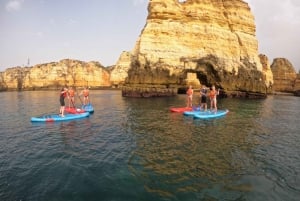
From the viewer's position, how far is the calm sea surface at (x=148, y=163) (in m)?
8.79

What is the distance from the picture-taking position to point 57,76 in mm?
104688

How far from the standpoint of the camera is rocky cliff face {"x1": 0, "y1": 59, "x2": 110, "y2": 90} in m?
105

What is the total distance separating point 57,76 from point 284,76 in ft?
286

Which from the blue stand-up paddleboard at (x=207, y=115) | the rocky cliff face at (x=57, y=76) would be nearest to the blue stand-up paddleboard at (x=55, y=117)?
the blue stand-up paddleboard at (x=207, y=115)

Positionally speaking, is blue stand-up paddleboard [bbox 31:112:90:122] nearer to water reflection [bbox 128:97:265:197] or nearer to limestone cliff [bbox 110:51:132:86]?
water reflection [bbox 128:97:265:197]

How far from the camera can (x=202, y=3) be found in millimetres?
49094

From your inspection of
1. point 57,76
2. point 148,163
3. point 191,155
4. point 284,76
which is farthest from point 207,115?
point 57,76

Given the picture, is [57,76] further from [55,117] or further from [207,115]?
[207,115]

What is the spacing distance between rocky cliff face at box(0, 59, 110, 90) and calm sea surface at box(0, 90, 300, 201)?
89.5 meters

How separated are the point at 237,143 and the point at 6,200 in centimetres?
1223

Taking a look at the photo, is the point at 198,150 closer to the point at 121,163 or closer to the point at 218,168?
the point at 218,168

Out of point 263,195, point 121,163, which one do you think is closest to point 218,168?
point 263,195

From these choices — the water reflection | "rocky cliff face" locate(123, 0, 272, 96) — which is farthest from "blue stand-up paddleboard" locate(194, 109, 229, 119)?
"rocky cliff face" locate(123, 0, 272, 96)

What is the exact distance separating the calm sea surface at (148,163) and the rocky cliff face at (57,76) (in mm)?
89476
